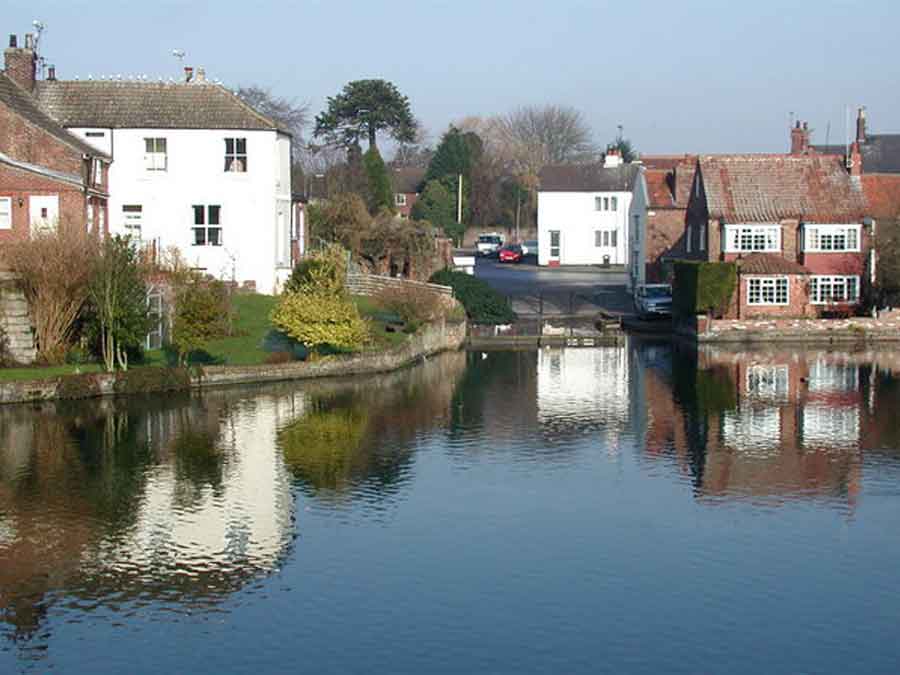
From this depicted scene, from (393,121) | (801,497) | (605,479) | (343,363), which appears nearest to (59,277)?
(343,363)

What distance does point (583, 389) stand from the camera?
1668 inches

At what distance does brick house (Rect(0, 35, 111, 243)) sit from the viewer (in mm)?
45594

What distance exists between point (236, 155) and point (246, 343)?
11.5m

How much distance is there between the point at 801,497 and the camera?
2694 cm

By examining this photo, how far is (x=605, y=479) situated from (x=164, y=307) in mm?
19700

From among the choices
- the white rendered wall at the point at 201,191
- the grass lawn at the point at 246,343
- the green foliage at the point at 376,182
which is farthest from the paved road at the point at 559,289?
the white rendered wall at the point at 201,191

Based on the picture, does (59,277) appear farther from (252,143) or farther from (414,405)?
(252,143)

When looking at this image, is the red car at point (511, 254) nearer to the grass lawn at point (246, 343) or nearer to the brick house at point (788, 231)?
the brick house at point (788, 231)

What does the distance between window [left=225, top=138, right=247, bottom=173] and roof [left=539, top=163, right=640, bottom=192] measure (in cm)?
3862

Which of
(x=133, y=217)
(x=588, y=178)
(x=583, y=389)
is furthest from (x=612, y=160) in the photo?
(x=583, y=389)

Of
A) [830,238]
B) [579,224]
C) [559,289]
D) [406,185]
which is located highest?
[406,185]

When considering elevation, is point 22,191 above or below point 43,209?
above

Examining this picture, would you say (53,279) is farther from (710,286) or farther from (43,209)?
(710,286)

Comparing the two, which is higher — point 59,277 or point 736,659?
point 59,277
